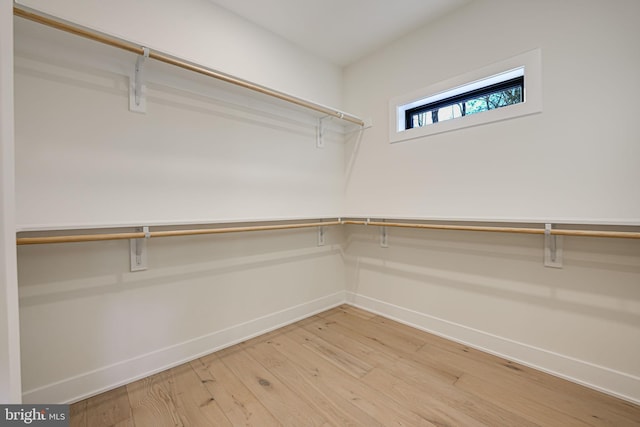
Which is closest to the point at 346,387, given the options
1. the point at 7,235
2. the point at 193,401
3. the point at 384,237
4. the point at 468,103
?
the point at 193,401

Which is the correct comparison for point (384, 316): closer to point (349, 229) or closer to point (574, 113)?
point (349, 229)

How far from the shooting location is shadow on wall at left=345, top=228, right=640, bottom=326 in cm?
139

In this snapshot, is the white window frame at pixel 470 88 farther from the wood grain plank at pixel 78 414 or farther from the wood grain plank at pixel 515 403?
the wood grain plank at pixel 78 414

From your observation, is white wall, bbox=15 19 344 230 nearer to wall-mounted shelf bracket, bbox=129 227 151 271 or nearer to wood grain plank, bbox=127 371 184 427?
wall-mounted shelf bracket, bbox=129 227 151 271

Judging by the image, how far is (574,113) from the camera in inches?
58.2

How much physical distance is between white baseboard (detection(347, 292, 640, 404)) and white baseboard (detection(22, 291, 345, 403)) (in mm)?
987

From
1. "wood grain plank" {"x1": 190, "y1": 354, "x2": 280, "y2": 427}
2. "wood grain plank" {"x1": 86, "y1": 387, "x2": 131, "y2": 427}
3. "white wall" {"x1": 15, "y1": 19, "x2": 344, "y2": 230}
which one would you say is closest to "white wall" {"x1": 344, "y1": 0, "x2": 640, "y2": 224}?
"white wall" {"x1": 15, "y1": 19, "x2": 344, "y2": 230}

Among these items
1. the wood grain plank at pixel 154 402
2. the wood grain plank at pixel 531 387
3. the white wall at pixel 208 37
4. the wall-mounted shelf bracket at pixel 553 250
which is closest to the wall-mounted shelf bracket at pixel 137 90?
the white wall at pixel 208 37

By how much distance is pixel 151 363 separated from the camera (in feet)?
5.15

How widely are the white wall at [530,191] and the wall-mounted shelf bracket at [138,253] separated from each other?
1775 millimetres

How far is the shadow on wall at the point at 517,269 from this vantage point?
54.7 inches

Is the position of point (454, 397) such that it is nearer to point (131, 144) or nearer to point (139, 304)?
point (139, 304)

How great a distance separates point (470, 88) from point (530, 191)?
86 centimetres

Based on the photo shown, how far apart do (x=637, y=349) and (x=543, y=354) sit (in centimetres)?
39
